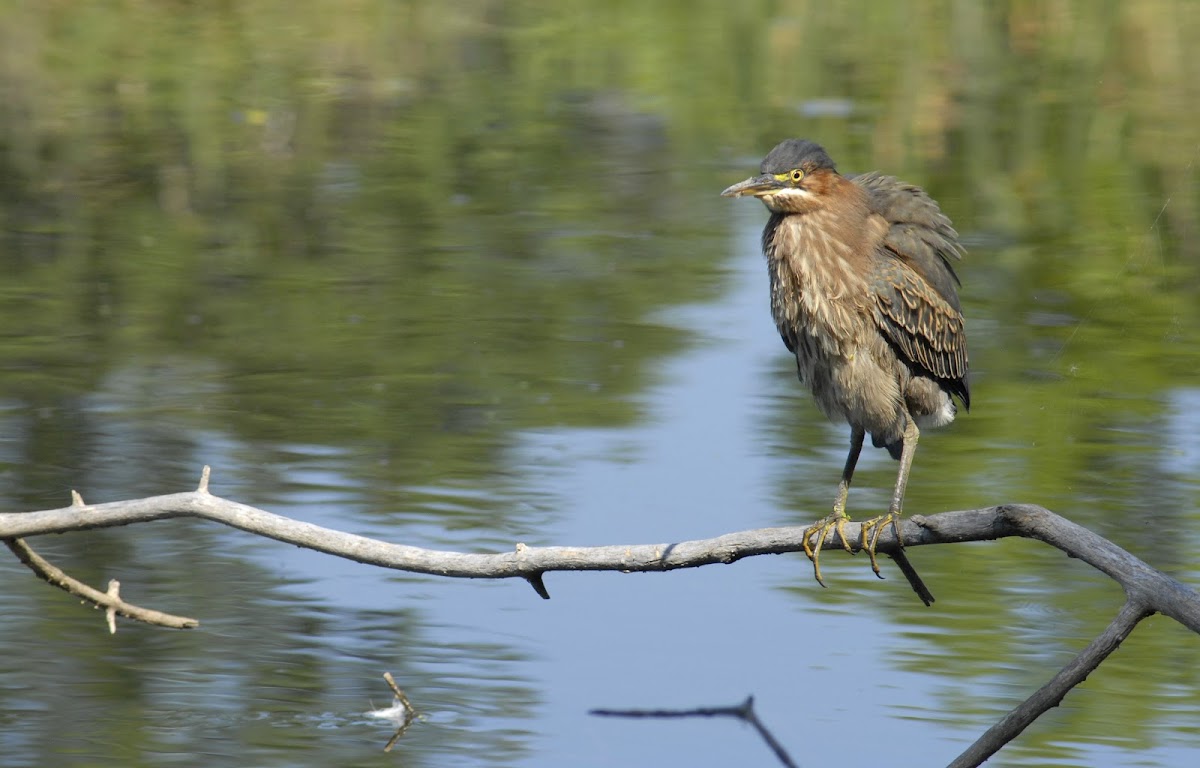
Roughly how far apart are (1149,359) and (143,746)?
5.87 meters

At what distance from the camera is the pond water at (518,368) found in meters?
6.43

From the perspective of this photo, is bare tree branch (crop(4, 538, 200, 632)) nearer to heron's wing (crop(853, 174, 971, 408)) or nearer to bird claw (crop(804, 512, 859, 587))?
bird claw (crop(804, 512, 859, 587))

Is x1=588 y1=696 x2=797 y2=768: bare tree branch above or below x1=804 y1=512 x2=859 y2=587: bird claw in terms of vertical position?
below

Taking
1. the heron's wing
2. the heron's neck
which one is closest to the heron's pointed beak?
the heron's neck

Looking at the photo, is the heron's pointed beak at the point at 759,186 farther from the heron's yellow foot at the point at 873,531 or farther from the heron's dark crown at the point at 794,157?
the heron's yellow foot at the point at 873,531

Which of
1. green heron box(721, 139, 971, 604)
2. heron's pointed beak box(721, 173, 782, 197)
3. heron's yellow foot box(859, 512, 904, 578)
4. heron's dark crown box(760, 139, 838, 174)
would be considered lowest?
heron's yellow foot box(859, 512, 904, 578)

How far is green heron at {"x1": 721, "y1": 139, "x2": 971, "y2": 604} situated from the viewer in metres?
5.27

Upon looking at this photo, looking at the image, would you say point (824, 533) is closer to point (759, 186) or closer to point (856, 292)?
point (856, 292)

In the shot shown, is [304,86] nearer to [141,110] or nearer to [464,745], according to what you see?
[141,110]

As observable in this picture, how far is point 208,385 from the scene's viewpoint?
9219 mm

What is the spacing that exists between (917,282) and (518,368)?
14.3ft

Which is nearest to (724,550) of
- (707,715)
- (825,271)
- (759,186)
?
(825,271)

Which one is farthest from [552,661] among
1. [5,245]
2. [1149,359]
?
[5,245]

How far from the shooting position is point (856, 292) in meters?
5.27
